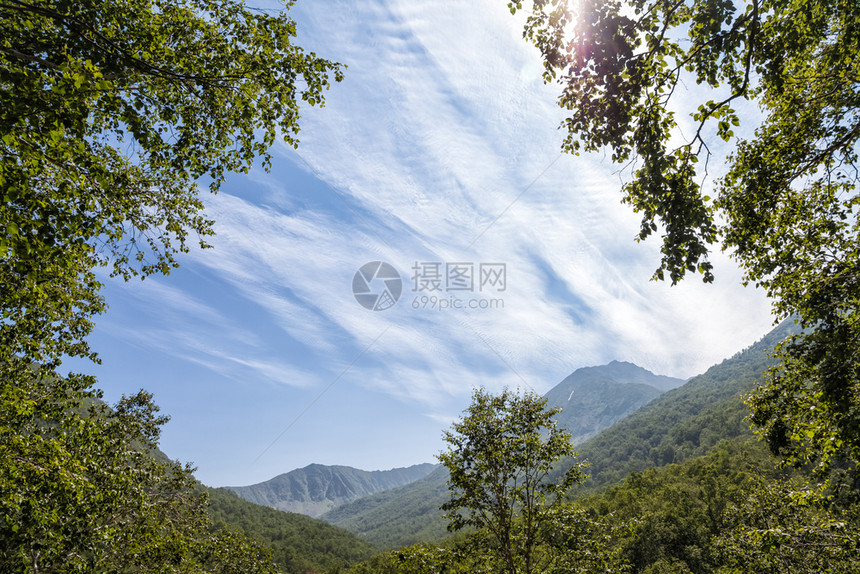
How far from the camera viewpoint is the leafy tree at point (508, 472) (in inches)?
541

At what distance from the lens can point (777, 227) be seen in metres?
8.46

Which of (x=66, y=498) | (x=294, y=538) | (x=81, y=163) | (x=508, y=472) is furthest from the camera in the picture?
(x=294, y=538)

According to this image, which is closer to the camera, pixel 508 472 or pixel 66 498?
pixel 66 498

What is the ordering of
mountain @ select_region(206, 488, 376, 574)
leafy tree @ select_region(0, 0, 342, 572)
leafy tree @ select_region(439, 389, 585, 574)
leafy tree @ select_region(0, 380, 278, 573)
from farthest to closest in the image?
mountain @ select_region(206, 488, 376, 574), leafy tree @ select_region(439, 389, 585, 574), leafy tree @ select_region(0, 380, 278, 573), leafy tree @ select_region(0, 0, 342, 572)

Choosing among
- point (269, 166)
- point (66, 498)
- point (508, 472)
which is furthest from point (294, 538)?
point (269, 166)

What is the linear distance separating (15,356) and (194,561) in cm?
1134

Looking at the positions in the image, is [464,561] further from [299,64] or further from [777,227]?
[299,64]

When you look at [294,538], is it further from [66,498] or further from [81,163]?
[81,163]

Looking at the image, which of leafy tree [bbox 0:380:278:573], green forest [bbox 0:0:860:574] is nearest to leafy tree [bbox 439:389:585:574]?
green forest [bbox 0:0:860:574]

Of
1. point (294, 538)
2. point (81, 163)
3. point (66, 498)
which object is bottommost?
point (294, 538)

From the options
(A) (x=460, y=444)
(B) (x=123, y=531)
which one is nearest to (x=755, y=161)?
(A) (x=460, y=444)

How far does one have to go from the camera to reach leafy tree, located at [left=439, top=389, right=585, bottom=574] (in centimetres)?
1373

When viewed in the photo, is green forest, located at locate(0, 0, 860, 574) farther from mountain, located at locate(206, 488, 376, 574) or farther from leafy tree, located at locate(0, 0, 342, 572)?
mountain, located at locate(206, 488, 376, 574)

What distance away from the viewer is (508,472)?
1396cm
